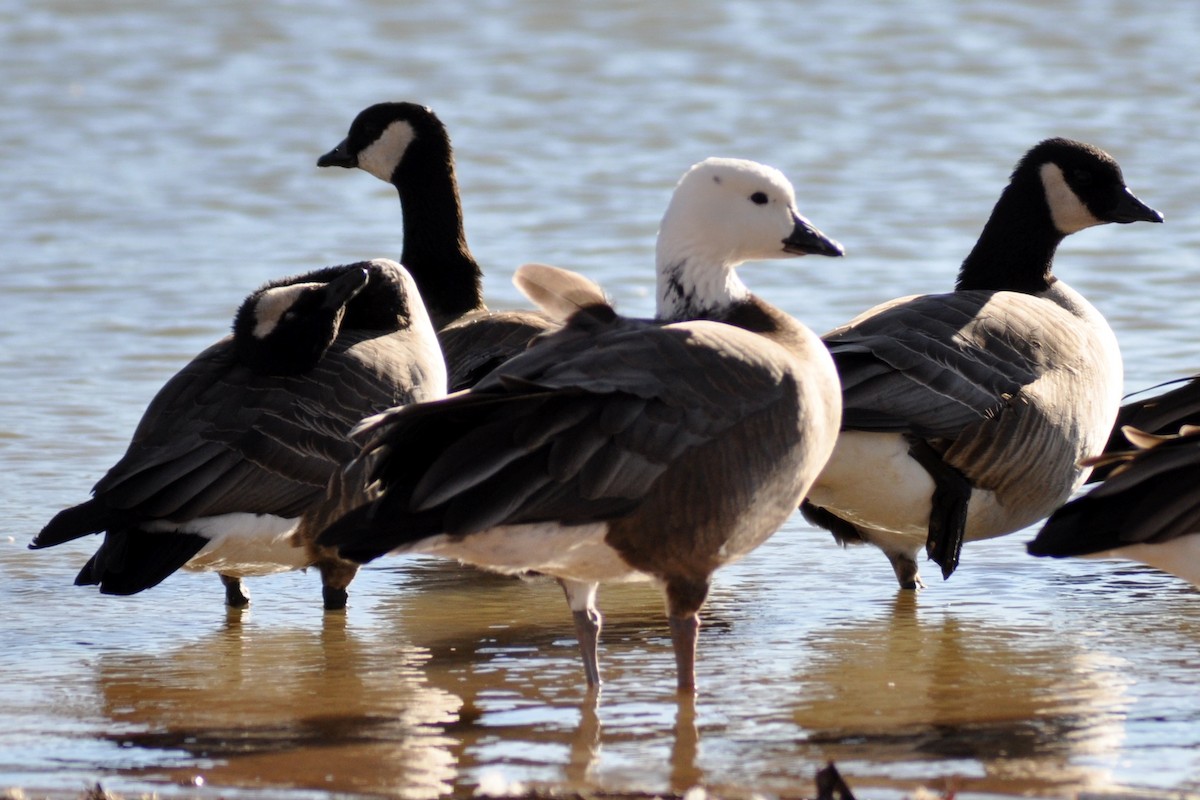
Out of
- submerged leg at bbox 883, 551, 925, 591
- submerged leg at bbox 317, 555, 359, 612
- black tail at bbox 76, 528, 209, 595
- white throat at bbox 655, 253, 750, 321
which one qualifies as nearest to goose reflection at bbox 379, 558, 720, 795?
submerged leg at bbox 317, 555, 359, 612

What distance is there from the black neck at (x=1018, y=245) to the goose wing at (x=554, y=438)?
3.11 metres

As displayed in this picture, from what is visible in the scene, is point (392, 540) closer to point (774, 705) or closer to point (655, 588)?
point (774, 705)

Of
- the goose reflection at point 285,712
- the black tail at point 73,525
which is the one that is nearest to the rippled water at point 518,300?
the goose reflection at point 285,712

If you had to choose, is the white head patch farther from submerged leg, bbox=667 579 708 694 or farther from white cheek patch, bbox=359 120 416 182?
white cheek patch, bbox=359 120 416 182

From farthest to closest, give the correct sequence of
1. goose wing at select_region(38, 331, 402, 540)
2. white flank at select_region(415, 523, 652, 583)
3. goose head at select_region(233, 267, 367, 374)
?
1. goose head at select_region(233, 267, 367, 374)
2. goose wing at select_region(38, 331, 402, 540)
3. white flank at select_region(415, 523, 652, 583)

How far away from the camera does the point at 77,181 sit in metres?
15.5

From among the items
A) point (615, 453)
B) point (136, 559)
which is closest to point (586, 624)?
point (615, 453)

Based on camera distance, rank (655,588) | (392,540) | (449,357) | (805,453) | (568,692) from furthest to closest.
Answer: (449,357) → (655,588) → (568,692) → (805,453) → (392,540)

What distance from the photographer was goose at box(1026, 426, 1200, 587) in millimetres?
5051

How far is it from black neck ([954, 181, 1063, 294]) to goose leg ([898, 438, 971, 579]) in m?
1.51

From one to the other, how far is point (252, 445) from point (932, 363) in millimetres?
2380

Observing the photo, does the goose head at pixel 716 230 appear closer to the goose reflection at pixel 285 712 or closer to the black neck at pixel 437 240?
the goose reflection at pixel 285 712

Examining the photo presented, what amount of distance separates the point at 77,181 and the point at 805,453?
38.5ft

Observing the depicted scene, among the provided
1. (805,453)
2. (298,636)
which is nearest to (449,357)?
(298,636)
